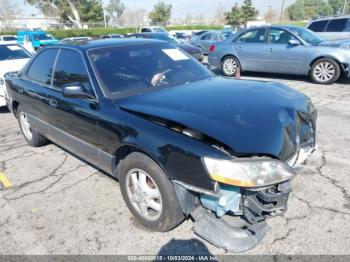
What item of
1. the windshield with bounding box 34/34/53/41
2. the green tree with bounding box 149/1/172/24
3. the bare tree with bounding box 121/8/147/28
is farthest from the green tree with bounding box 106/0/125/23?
the windshield with bounding box 34/34/53/41

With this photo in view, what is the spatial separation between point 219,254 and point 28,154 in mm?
3523

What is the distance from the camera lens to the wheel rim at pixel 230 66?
32.8 ft

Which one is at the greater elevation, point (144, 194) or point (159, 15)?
point (159, 15)

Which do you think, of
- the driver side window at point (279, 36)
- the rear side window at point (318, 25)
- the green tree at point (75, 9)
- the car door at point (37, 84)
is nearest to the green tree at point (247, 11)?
the green tree at point (75, 9)

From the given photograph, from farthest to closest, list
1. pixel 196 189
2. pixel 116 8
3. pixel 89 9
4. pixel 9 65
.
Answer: pixel 116 8
pixel 89 9
pixel 9 65
pixel 196 189

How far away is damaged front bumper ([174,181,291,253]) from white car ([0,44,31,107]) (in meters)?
6.12

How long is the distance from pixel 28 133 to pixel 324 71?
753 cm

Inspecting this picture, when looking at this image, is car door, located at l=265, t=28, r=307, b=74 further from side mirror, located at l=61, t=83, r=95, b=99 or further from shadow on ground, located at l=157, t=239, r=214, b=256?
shadow on ground, located at l=157, t=239, r=214, b=256

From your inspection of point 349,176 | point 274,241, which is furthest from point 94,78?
point 349,176

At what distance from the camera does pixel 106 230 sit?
113 inches

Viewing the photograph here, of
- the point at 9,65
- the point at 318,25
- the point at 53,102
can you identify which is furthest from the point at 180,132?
the point at 318,25

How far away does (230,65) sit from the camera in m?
10.1

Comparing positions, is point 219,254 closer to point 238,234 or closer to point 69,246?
point 238,234

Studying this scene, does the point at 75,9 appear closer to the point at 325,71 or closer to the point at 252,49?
the point at 252,49
